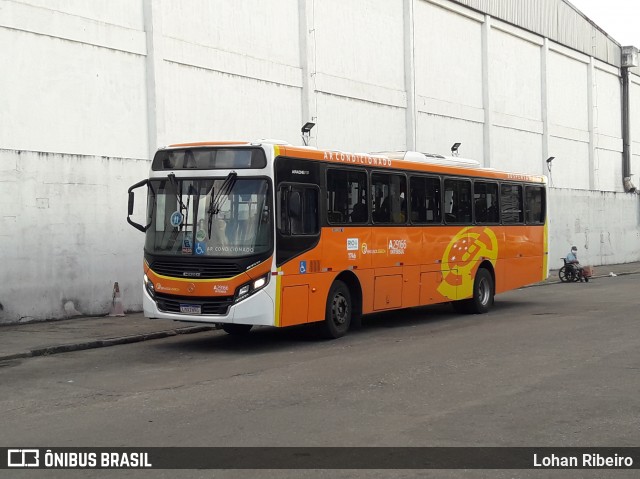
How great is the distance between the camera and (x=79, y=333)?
15938 millimetres

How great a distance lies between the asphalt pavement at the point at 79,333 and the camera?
1403 cm

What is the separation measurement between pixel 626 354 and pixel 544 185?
10904 mm

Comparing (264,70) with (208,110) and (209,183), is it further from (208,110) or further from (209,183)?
(209,183)

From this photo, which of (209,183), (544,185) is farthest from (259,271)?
(544,185)

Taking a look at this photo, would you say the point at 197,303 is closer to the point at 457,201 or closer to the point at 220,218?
the point at 220,218

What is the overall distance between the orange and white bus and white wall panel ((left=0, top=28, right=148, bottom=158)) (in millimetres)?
5151

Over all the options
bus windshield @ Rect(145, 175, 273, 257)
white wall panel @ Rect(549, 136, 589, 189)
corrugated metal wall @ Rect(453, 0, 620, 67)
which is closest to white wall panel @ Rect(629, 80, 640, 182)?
corrugated metal wall @ Rect(453, 0, 620, 67)

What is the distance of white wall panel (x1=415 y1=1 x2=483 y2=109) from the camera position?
32.2 meters

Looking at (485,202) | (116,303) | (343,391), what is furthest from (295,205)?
(485,202)

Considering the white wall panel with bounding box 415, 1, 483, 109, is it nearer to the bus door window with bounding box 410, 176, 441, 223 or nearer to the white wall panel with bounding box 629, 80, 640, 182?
the bus door window with bounding box 410, 176, 441, 223

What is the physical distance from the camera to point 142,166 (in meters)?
20.2

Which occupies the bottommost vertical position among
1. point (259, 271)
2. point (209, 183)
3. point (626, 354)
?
point (626, 354)

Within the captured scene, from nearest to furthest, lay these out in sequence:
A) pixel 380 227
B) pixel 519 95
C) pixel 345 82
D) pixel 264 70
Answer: pixel 380 227
pixel 264 70
pixel 345 82
pixel 519 95
